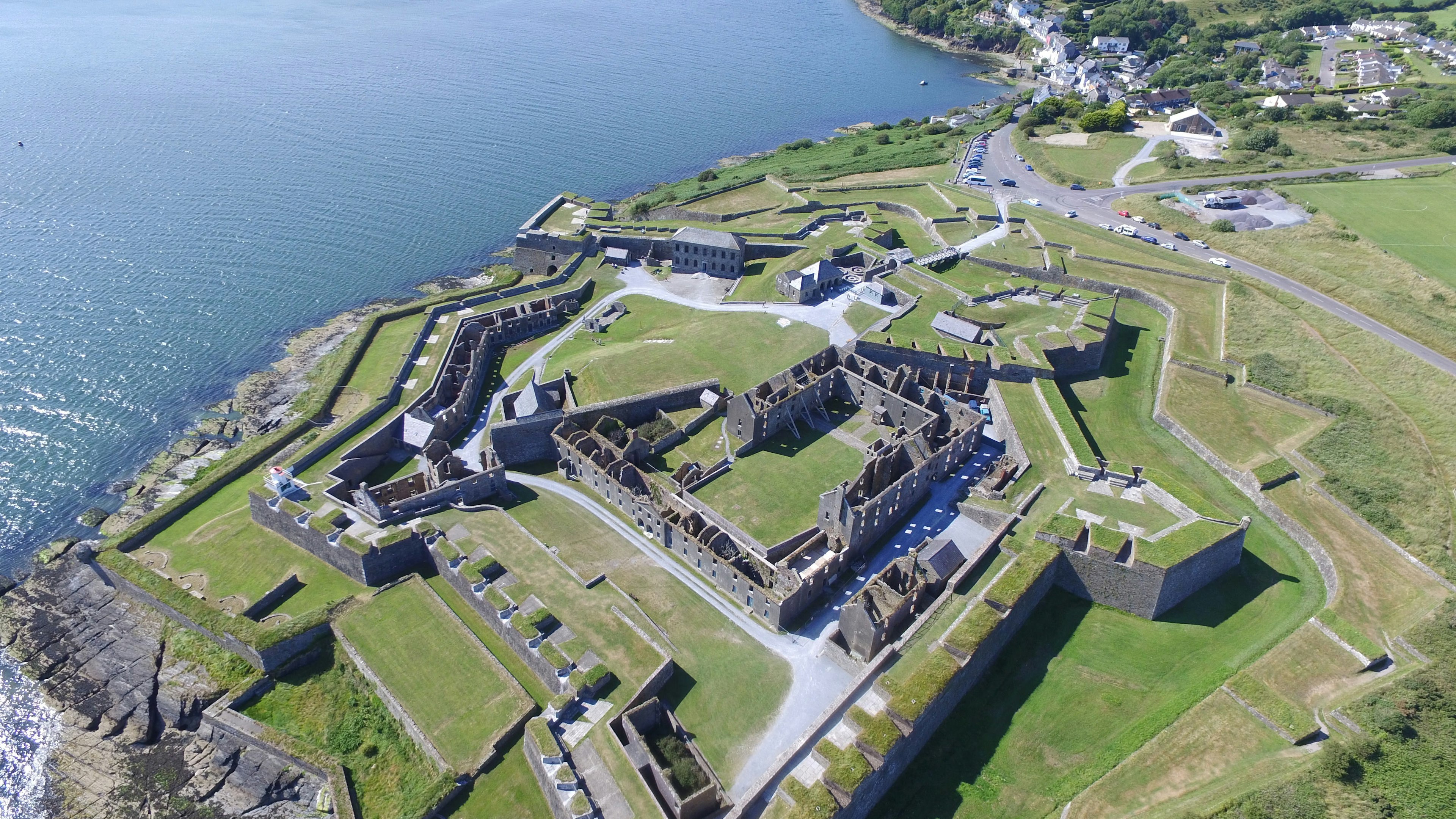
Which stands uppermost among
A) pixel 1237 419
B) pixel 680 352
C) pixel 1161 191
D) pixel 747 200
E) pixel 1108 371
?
pixel 747 200

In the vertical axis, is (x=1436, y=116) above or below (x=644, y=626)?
below

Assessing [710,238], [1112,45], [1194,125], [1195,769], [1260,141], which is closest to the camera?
[1195,769]

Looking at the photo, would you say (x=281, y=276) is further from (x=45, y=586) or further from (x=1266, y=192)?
(x=1266, y=192)

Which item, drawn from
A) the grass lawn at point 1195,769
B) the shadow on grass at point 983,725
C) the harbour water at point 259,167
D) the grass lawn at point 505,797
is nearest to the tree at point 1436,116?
the harbour water at point 259,167

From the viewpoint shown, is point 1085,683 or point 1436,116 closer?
point 1085,683

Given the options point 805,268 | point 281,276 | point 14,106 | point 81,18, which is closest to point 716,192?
point 805,268

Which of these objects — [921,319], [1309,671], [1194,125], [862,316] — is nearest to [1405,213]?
[1194,125]

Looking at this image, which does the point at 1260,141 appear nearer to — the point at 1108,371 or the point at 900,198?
the point at 900,198
